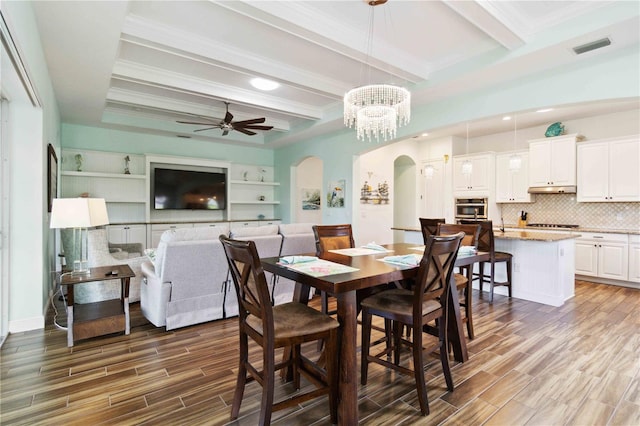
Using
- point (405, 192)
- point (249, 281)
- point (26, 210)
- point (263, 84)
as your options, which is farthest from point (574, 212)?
point (26, 210)

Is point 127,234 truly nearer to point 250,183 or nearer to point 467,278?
point 250,183

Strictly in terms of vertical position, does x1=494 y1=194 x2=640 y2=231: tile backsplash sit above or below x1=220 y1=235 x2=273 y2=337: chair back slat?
above

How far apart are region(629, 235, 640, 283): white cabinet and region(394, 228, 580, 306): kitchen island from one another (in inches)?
55.5

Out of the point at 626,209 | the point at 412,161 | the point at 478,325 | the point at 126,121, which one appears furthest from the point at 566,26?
the point at 126,121

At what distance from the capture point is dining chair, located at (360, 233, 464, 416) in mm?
1907

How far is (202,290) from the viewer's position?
3.33m

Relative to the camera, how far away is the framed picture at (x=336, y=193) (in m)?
6.40

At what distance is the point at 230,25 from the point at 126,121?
3893 millimetres

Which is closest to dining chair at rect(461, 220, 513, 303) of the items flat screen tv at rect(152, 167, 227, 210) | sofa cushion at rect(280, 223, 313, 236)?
sofa cushion at rect(280, 223, 313, 236)

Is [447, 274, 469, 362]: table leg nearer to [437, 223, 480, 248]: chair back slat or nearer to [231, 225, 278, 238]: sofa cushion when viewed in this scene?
[437, 223, 480, 248]: chair back slat

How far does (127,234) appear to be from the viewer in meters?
6.15

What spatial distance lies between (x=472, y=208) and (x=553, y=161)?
5.65ft

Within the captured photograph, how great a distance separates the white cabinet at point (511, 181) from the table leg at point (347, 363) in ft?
20.0

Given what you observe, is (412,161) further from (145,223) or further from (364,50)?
(145,223)
